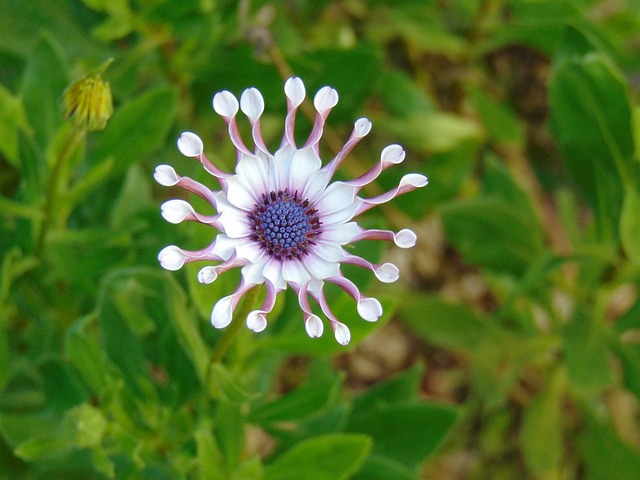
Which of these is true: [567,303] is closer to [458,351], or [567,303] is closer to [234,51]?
[458,351]

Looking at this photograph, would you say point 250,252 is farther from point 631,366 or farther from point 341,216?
point 631,366

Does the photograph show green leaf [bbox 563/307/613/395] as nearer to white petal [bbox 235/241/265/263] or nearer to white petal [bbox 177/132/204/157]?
white petal [bbox 235/241/265/263]

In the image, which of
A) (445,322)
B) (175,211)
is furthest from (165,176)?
(445,322)

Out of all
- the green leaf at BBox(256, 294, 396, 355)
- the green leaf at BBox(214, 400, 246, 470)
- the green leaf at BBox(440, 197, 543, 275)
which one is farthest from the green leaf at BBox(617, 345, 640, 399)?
the green leaf at BBox(214, 400, 246, 470)

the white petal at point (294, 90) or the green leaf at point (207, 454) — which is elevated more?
the white petal at point (294, 90)

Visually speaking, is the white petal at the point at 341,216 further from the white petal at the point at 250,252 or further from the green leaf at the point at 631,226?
the green leaf at the point at 631,226

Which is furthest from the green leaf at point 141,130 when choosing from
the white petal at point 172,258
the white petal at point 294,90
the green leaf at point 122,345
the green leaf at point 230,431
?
the white petal at point 172,258
